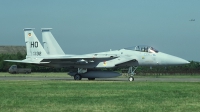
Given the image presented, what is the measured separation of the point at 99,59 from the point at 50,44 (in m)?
5.79

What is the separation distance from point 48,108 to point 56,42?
26.9 meters

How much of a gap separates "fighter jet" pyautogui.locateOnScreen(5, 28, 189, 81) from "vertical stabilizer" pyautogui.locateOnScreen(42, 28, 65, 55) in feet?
0.82

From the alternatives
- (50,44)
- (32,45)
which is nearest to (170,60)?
(50,44)

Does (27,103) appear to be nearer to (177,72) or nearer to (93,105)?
(93,105)

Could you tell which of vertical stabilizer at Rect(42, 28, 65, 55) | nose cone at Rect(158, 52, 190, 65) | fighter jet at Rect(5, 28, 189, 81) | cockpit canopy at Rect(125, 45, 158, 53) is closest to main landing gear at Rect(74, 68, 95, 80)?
fighter jet at Rect(5, 28, 189, 81)

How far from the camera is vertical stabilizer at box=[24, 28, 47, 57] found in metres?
37.5

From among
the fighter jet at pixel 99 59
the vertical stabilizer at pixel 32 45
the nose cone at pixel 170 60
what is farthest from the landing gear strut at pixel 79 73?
the nose cone at pixel 170 60

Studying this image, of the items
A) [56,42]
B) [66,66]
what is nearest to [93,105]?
[66,66]

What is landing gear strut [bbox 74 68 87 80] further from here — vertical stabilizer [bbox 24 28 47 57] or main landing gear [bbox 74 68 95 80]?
vertical stabilizer [bbox 24 28 47 57]

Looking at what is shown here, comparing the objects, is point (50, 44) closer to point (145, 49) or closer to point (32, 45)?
point (32, 45)

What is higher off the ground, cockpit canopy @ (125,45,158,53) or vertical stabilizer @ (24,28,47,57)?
vertical stabilizer @ (24,28,47,57)

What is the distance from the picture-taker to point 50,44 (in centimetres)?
3850

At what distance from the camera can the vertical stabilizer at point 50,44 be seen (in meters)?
38.4

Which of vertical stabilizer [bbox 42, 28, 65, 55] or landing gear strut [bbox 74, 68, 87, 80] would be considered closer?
landing gear strut [bbox 74, 68, 87, 80]
